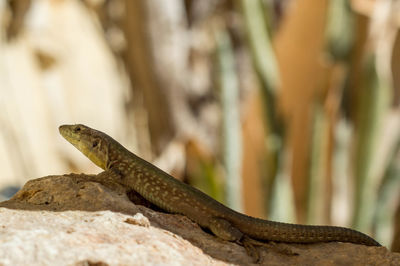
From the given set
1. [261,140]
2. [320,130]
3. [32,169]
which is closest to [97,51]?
[32,169]

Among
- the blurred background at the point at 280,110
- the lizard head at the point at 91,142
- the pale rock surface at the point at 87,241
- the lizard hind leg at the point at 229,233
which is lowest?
the pale rock surface at the point at 87,241

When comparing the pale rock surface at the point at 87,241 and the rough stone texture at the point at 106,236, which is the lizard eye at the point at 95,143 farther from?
the pale rock surface at the point at 87,241

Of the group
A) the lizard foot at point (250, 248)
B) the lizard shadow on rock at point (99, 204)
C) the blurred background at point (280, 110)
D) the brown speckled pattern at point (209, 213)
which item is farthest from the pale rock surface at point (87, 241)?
the blurred background at point (280, 110)

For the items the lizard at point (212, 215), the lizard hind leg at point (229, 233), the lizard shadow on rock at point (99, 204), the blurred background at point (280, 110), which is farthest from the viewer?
the blurred background at point (280, 110)

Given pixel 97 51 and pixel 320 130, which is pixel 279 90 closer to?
pixel 320 130

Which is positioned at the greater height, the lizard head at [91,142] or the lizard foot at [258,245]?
the lizard foot at [258,245]

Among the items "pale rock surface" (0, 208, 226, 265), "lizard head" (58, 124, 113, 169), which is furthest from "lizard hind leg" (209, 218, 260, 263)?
"lizard head" (58, 124, 113, 169)

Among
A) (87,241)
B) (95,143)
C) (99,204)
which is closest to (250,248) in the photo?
(99,204)

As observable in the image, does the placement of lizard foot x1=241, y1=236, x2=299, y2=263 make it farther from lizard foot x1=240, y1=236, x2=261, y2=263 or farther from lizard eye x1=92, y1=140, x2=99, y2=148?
lizard eye x1=92, y1=140, x2=99, y2=148
